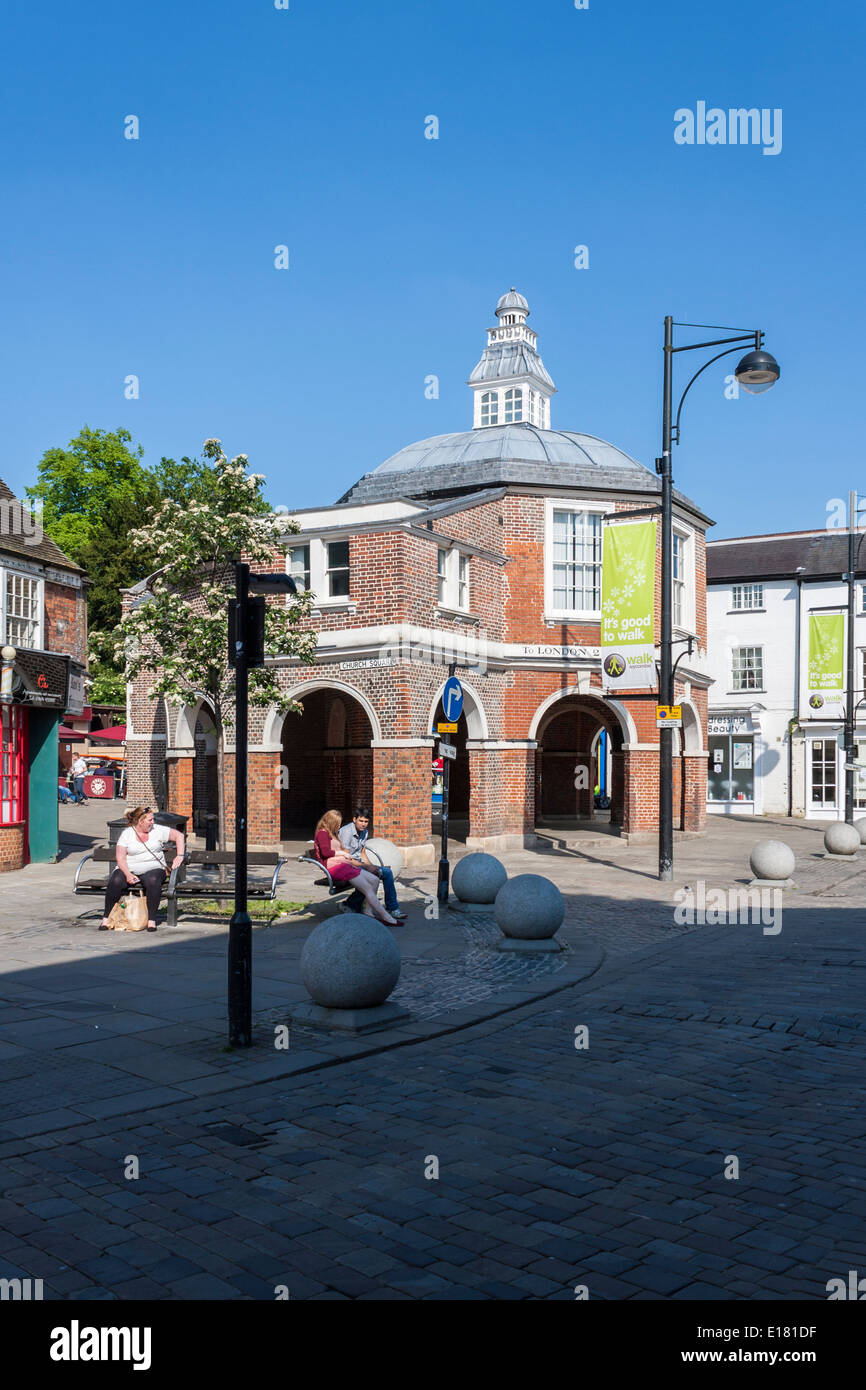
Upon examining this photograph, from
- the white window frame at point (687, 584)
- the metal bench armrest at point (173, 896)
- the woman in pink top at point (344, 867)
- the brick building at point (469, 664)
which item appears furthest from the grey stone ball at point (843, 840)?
the metal bench armrest at point (173, 896)

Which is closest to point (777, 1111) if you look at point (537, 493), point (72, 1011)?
point (72, 1011)

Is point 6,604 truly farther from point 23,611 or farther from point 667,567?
point 667,567

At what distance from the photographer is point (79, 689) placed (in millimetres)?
22188

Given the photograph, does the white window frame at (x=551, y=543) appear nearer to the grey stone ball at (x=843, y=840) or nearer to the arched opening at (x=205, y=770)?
the grey stone ball at (x=843, y=840)

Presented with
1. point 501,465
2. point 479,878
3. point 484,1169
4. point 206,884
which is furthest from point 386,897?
point 501,465

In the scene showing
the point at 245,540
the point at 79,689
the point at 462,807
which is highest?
the point at 245,540

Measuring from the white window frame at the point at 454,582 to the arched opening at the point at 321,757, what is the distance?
639 centimetres

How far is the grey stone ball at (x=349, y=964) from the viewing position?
856 centimetres

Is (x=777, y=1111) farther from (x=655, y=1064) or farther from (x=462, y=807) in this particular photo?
(x=462, y=807)

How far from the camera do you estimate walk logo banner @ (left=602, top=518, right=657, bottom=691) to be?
65.3 feet

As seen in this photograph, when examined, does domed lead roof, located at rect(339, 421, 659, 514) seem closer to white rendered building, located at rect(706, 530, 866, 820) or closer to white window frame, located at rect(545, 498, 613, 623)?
white window frame, located at rect(545, 498, 613, 623)

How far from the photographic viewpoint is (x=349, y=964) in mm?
8555

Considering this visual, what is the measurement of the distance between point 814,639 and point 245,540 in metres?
22.4

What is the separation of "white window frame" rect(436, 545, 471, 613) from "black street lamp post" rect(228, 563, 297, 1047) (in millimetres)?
14408
